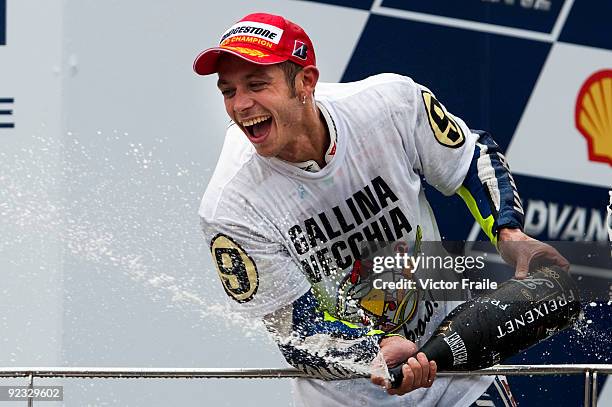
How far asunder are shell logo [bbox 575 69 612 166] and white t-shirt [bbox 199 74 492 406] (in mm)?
526

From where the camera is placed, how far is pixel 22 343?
11.2 feet

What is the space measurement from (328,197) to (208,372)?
528mm

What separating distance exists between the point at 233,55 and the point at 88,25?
760 mm

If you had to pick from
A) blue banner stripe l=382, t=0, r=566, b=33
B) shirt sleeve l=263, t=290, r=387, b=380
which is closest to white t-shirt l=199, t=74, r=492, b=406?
shirt sleeve l=263, t=290, r=387, b=380

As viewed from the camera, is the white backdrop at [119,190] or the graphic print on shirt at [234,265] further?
the white backdrop at [119,190]

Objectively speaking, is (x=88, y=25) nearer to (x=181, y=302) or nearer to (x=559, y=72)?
(x=181, y=302)

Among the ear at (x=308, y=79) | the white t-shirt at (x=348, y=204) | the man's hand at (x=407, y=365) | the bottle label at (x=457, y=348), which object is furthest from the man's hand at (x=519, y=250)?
the ear at (x=308, y=79)

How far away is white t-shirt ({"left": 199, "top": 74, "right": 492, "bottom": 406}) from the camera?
2.87 m

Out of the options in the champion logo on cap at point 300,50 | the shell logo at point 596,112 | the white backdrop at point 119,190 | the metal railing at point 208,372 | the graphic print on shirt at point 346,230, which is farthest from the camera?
the shell logo at point 596,112

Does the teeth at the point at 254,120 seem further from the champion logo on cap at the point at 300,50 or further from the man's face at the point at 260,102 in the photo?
the champion logo on cap at the point at 300,50

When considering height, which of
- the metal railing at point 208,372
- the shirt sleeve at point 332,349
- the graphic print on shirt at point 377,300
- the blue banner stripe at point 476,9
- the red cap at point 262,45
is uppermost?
the blue banner stripe at point 476,9

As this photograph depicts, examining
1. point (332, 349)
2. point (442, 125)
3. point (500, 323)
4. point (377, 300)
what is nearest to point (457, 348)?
point (500, 323)

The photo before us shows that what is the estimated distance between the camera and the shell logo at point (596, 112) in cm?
350

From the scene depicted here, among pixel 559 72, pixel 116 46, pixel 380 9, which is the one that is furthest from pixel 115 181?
pixel 559 72
